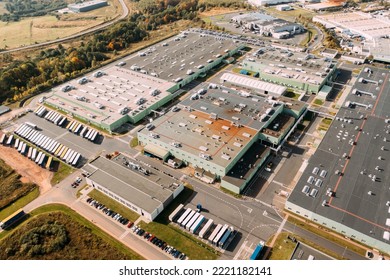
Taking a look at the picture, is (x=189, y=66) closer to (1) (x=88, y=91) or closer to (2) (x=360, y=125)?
(1) (x=88, y=91)

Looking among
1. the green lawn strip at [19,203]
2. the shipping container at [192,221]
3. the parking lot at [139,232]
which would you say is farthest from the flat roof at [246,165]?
the green lawn strip at [19,203]

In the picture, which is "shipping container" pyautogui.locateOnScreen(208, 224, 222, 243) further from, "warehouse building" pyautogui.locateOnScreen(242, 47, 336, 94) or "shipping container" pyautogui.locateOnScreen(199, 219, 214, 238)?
"warehouse building" pyautogui.locateOnScreen(242, 47, 336, 94)

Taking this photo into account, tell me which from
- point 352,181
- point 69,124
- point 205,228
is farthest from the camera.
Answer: point 69,124

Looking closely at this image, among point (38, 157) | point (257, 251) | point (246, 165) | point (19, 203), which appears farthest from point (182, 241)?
point (38, 157)

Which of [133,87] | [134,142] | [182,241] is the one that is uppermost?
[133,87]

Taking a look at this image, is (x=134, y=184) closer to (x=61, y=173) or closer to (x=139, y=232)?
(x=139, y=232)

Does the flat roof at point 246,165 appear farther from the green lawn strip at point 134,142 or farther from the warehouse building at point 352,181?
the green lawn strip at point 134,142

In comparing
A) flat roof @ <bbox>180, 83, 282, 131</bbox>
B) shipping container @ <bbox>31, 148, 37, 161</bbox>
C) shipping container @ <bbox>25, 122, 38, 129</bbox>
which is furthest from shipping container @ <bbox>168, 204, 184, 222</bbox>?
shipping container @ <bbox>25, 122, 38, 129</bbox>
